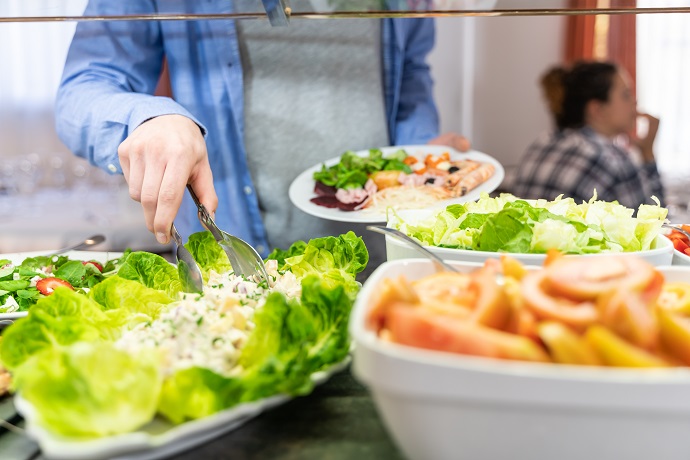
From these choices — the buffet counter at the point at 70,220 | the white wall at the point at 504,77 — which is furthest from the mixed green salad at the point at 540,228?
the white wall at the point at 504,77

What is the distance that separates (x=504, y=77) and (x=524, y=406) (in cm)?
560

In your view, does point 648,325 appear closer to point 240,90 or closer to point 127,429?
point 127,429

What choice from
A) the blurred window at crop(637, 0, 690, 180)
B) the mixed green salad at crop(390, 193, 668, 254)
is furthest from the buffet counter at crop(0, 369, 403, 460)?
the blurred window at crop(637, 0, 690, 180)

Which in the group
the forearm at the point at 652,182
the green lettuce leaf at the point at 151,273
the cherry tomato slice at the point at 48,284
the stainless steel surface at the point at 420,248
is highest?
the stainless steel surface at the point at 420,248

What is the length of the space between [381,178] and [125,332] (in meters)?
1.01

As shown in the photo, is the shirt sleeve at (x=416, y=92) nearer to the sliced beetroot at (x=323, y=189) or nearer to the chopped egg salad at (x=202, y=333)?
the sliced beetroot at (x=323, y=189)

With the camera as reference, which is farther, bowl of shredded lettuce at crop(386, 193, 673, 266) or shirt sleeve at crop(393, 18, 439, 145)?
shirt sleeve at crop(393, 18, 439, 145)

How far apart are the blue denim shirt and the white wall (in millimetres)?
3643

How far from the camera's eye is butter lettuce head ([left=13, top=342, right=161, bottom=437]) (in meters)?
0.73

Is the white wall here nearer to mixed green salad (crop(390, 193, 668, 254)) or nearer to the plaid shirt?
the plaid shirt

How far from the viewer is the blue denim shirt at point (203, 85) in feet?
6.08

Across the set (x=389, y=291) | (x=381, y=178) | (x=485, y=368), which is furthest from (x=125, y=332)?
(x=381, y=178)

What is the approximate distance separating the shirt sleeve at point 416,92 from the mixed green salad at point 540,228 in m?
0.84

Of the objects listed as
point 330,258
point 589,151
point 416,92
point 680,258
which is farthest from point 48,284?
point 589,151
